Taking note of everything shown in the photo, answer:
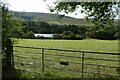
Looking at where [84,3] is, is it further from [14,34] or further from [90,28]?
[14,34]

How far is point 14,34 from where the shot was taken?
856 centimetres

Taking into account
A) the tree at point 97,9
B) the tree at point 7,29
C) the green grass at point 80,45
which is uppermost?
the tree at point 97,9

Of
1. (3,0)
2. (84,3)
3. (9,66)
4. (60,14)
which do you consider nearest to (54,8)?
(60,14)

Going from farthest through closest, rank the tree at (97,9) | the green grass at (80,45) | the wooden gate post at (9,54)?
1. the green grass at (80,45)
2. the wooden gate post at (9,54)
3. the tree at (97,9)

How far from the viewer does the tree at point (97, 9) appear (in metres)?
8.09

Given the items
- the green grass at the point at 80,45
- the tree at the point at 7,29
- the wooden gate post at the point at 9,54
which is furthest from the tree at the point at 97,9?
the green grass at the point at 80,45

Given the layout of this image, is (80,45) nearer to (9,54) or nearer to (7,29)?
(9,54)

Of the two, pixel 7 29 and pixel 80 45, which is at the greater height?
pixel 7 29

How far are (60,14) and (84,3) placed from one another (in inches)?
46.7

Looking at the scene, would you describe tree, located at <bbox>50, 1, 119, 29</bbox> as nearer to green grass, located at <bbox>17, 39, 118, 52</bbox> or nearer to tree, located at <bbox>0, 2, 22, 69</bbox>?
tree, located at <bbox>0, 2, 22, 69</bbox>

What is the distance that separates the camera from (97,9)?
8.24m

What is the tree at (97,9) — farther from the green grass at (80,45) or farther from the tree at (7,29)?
the green grass at (80,45)

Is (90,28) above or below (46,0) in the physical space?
below

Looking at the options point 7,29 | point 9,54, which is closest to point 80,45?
point 9,54
